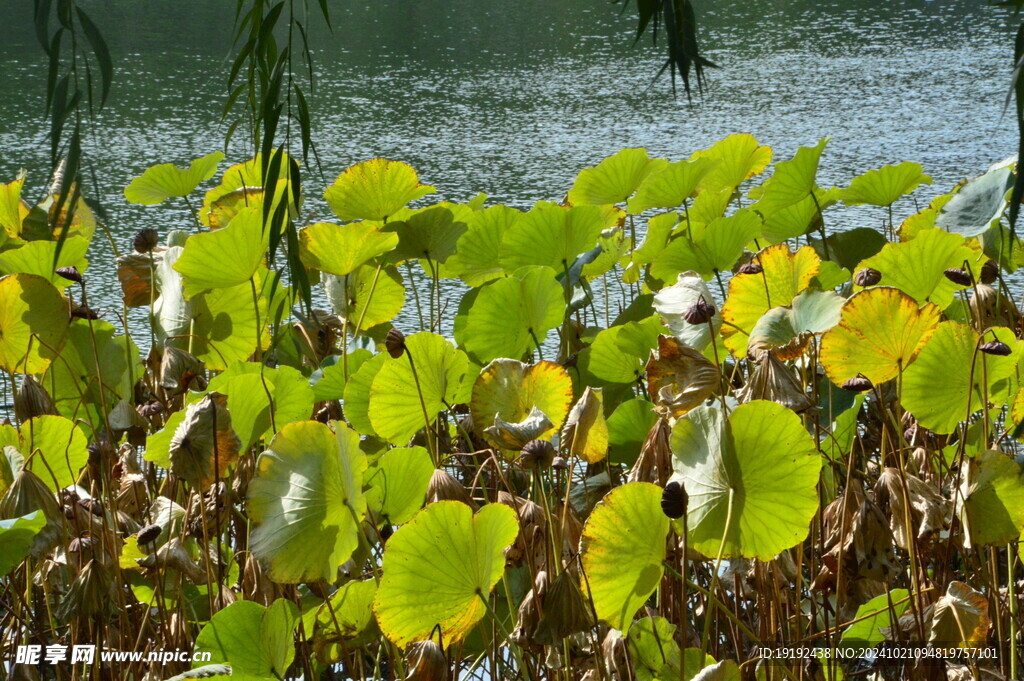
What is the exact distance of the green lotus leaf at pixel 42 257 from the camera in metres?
0.96

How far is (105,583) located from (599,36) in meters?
3.35

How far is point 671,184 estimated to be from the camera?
103 centimetres

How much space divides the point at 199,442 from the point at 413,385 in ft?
0.60

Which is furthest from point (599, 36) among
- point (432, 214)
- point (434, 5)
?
point (432, 214)

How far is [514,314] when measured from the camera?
2.89 ft

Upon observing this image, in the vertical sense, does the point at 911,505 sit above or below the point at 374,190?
below

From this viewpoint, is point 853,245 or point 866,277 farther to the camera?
point 853,245

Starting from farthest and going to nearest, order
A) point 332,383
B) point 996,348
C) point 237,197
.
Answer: point 237,197 → point 332,383 → point 996,348

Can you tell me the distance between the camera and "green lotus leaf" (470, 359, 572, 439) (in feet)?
2.34

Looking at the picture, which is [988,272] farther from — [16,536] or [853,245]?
[16,536]

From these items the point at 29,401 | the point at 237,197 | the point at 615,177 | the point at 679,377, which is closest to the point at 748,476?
the point at 679,377

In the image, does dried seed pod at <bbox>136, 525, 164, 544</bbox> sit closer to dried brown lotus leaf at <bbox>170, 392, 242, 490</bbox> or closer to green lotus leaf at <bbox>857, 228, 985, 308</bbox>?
dried brown lotus leaf at <bbox>170, 392, 242, 490</bbox>

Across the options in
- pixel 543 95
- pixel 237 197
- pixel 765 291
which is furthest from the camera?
pixel 543 95

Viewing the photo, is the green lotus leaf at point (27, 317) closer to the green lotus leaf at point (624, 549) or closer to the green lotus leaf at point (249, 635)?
the green lotus leaf at point (249, 635)
